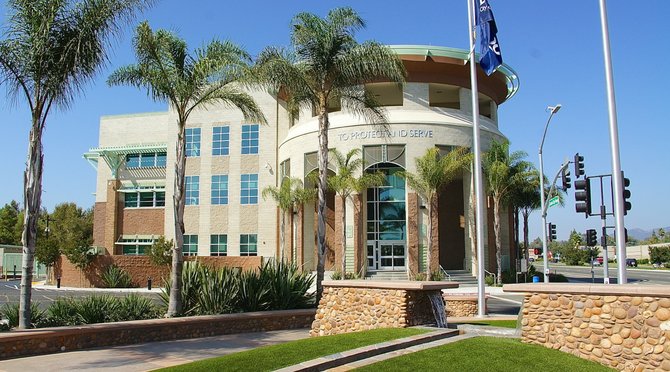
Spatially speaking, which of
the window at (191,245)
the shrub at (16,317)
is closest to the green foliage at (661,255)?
the window at (191,245)

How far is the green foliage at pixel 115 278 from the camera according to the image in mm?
37438

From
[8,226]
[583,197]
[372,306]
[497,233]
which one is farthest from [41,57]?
[8,226]

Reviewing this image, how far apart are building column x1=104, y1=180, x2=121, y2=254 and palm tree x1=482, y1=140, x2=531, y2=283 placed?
2969 centimetres

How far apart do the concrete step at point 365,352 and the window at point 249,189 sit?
3430cm

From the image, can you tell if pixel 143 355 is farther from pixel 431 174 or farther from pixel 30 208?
pixel 431 174

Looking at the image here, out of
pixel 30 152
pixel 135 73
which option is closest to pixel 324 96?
pixel 135 73

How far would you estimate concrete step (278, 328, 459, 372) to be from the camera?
821 cm

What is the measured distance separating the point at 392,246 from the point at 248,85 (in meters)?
23.9

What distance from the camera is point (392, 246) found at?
129 feet

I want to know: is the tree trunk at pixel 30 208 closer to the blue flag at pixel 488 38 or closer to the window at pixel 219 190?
the blue flag at pixel 488 38

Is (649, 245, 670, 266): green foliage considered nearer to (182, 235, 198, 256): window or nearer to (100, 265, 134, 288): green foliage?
(182, 235, 198, 256): window

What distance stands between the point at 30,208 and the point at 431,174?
83.5 feet

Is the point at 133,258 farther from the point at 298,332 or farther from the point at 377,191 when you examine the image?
the point at 298,332

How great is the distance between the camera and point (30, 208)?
12898mm
